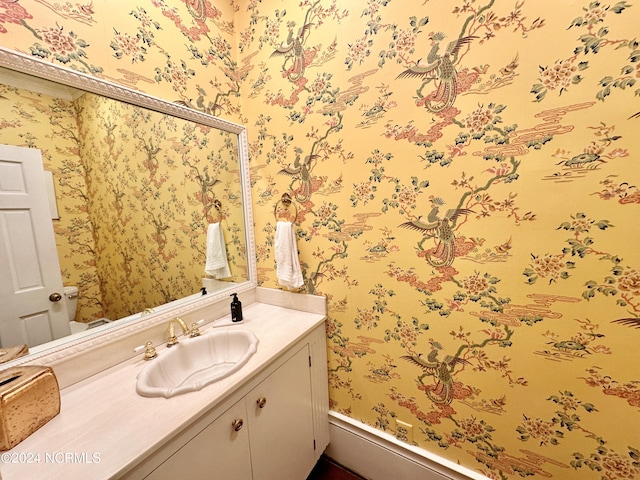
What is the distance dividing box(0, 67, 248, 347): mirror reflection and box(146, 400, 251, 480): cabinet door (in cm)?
60

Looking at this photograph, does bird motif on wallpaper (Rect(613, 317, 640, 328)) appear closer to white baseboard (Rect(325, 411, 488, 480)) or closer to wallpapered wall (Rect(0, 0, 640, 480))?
wallpapered wall (Rect(0, 0, 640, 480))

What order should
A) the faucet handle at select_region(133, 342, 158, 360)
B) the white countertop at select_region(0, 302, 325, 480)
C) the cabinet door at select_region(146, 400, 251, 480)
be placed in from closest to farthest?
1. the white countertop at select_region(0, 302, 325, 480)
2. the cabinet door at select_region(146, 400, 251, 480)
3. the faucet handle at select_region(133, 342, 158, 360)

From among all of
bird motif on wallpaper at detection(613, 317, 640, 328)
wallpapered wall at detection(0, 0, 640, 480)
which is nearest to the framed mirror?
wallpapered wall at detection(0, 0, 640, 480)

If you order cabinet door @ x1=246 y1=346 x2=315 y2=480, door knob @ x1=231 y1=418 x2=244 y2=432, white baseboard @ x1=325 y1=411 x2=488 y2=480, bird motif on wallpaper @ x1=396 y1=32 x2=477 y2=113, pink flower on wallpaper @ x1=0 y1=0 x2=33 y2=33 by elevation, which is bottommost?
white baseboard @ x1=325 y1=411 x2=488 y2=480

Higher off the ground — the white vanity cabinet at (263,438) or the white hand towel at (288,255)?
the white hand towel at (288,255)

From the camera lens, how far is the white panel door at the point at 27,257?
2.47 ft

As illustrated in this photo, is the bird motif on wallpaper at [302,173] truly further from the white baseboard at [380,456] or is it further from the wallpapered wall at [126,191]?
the white baseboard at [380,456]

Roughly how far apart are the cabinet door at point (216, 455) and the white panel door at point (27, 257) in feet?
1.99

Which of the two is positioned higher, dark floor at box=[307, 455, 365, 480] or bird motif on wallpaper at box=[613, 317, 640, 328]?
bird motif on wallpaper at box=[613, 317, 640, 328]

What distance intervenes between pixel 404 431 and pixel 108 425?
1.17m

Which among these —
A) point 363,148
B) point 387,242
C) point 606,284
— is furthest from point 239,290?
point 606,284

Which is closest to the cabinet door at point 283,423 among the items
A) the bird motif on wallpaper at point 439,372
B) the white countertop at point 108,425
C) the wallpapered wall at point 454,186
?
the white countertop at point 108,425

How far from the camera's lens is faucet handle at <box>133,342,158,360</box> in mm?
977

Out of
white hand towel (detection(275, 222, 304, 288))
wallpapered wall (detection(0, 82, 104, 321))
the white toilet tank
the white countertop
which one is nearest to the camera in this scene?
the white countertop
